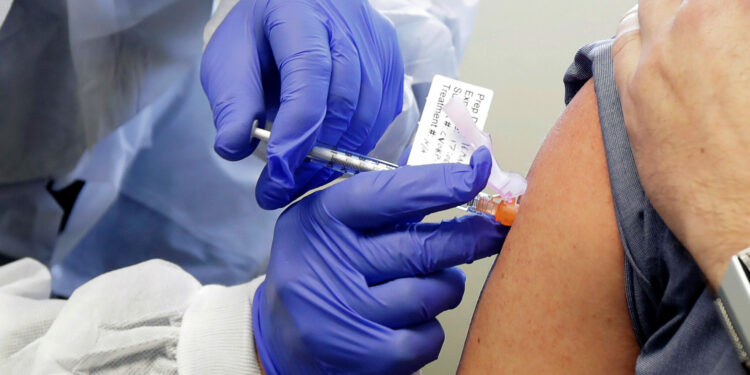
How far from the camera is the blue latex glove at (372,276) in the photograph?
0.81m

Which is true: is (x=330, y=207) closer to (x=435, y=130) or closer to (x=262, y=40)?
(x=435, y=130)

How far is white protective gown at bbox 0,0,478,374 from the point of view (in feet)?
2.93

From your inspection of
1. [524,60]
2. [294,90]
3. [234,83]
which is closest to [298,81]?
[294,90]

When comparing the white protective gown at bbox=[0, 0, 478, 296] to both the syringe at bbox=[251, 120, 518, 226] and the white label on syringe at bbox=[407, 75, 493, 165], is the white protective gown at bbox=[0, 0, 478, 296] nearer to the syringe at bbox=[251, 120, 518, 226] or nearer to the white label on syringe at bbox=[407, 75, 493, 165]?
the syringe at bbox=[251, 120, 518, 226]

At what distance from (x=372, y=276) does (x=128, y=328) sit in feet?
1.40

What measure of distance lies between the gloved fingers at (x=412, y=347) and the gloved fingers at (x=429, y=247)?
0.09m

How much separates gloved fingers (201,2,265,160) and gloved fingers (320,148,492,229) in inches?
6.6

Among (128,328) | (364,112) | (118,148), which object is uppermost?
(364,112)

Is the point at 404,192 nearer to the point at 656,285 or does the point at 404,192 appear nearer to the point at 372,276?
the point at 372,276

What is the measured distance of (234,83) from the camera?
928 millimetres

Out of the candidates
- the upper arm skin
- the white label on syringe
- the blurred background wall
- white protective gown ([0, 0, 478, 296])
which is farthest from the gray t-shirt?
the blurred background wall

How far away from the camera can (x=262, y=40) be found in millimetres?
1041

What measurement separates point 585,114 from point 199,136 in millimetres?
839

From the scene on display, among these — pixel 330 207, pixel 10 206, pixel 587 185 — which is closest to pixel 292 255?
pixel 330 207
